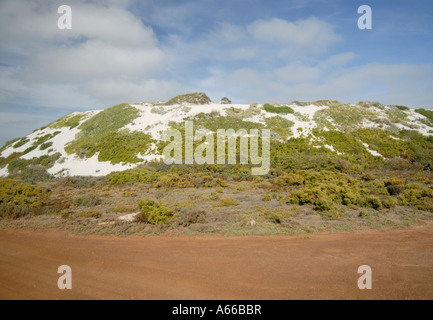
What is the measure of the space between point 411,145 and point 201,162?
75.2 feet

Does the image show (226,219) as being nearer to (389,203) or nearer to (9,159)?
(389,203)

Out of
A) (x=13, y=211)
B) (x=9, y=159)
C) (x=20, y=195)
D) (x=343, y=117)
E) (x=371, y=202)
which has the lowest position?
(x=13, y=211)

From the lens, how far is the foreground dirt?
201 inches

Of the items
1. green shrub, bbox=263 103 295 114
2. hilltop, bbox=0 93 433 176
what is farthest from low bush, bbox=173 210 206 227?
green shrub, bbox=263 103 295 114

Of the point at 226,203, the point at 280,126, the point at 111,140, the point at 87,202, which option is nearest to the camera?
the point at 226,203

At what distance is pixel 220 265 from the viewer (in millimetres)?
6371

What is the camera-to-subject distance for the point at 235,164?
23094 mm

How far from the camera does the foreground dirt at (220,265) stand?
5098mm

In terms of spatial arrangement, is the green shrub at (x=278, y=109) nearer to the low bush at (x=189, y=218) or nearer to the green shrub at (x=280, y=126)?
the green shrub at (x=280, y=126)

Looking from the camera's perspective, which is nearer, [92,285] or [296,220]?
[92,285]

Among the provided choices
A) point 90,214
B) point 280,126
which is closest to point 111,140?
point 90,214
